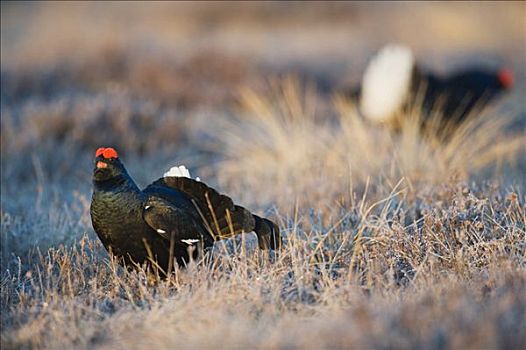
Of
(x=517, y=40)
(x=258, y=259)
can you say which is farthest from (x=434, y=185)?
(x=517, y=40)

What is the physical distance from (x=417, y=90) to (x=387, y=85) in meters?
0.39

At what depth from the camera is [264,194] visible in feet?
20.4

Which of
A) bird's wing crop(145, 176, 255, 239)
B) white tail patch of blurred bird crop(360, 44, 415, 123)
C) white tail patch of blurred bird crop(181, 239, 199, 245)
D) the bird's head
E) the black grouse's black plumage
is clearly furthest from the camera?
white tail patch of blurred bird crop(360, 44, 415, 123)

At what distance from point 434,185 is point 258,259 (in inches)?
72.8

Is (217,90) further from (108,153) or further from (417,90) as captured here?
(108,153)

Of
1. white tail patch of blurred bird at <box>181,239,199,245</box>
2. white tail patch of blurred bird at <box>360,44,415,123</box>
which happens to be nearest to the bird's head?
white tail patch of blurred bird at <box>181,239,199,245</box>

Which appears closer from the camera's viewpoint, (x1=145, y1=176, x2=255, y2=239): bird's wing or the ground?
the ground

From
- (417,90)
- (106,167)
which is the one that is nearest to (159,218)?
(106,167)

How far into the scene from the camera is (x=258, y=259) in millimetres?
4145

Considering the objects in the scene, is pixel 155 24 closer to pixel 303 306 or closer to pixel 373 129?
pixel 373 129

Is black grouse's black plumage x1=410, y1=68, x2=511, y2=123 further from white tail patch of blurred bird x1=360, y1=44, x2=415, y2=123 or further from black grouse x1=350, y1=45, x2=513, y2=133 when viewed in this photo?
white tail patch of blurred bird x1=360, y1=44, x2=415, y2=123

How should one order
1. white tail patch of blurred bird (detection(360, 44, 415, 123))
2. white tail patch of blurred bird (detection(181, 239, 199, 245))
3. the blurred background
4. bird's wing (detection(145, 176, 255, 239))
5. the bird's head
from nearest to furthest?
the bird's head → white tail patch of blurred bird (detection(181, 239, 199, 245)) → bird's wing (detection(145, 176, 255, 239)) → the blurred background → white tail patch of blurred bird (detection(360, 44, 415, 123))

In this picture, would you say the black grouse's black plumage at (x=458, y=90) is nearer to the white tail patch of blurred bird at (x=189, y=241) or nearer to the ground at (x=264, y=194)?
the ground at (x=264, y=194)

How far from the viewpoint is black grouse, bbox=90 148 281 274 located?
3.75m
